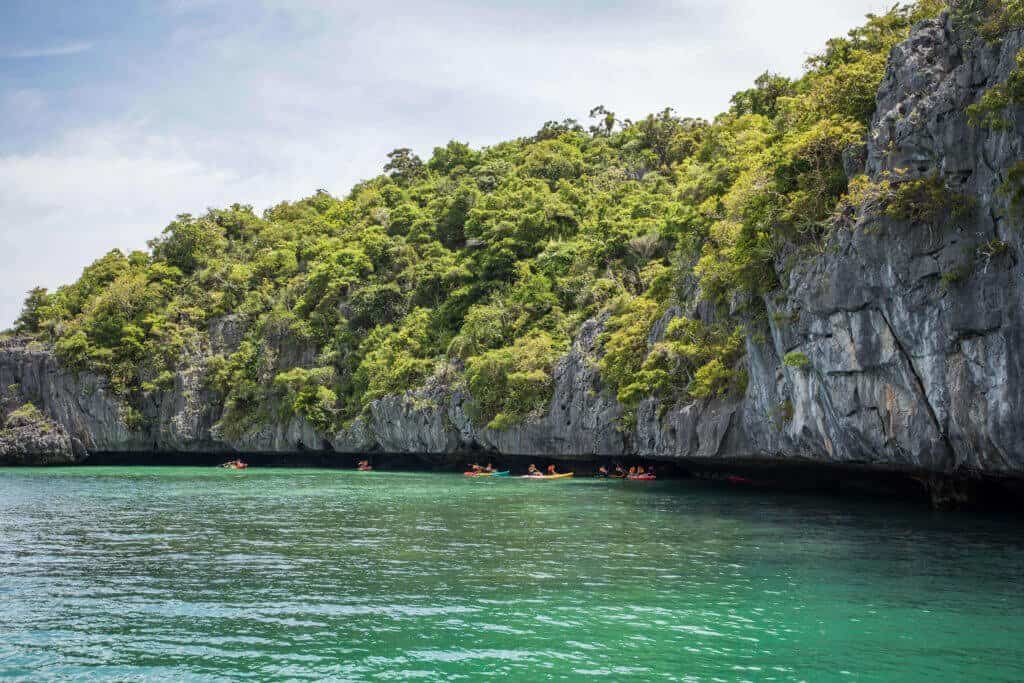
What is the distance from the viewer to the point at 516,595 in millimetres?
13016

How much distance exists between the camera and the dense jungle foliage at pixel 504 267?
2611 centimetres

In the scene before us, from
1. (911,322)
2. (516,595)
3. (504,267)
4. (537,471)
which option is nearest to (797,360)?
(911,322)

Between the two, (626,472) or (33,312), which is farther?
(33,312)

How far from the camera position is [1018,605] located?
1211 centimetres

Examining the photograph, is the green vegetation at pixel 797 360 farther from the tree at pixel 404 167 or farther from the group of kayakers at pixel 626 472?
the tree at pixel 404 167

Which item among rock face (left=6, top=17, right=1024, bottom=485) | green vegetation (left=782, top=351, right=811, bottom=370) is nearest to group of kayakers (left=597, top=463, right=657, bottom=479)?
rock face (left=6, top=17, right=1024, bottom=485)

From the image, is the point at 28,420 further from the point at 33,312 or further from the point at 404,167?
the point at 404,167

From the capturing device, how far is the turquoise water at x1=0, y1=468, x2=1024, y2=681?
967cm

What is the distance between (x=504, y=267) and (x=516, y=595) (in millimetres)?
38639

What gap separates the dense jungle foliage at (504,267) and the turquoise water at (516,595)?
904 cm

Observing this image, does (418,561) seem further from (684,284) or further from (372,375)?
(372,375)

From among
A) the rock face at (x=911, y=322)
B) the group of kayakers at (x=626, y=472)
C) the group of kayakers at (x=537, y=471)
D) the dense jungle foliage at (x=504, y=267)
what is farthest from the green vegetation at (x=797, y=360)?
the group of kayakers at (x=537, y=471)

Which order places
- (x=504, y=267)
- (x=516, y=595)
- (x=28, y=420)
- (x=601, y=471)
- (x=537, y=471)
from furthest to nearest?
Result: 1. (x=28, y=420)
2. (x=504, y=267)
3. (x=601, y=471)
4. (x=537, y=471)
5. (x=516, y=595)

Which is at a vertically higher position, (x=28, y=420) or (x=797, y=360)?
(x=797, y=360)
